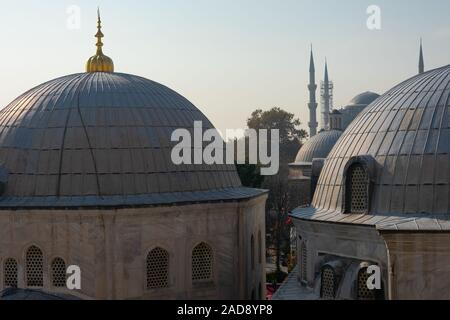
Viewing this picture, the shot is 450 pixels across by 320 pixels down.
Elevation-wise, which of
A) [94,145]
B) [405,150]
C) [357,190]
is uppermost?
[94,145]

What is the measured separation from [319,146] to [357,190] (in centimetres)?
3893

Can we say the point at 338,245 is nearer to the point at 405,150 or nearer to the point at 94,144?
the point at 405,150

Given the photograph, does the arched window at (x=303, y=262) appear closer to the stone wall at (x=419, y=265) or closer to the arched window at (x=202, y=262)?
the arched window at (x=202, y=262)

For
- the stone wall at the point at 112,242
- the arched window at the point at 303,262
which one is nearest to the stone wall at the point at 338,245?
the arched window at the point at 303,262

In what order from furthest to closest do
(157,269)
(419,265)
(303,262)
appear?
(303,262) → (157,269) → (419,265)

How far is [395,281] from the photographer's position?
51.0 feet

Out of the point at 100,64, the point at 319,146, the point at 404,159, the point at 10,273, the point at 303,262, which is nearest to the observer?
the point at 404,159

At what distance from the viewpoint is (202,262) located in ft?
65.8

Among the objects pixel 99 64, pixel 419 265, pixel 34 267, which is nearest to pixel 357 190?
pixel 419 265

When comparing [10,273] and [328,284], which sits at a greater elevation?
[10,273]

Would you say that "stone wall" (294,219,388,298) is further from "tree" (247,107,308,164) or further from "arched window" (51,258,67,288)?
"tree" (247,107,308,164)
